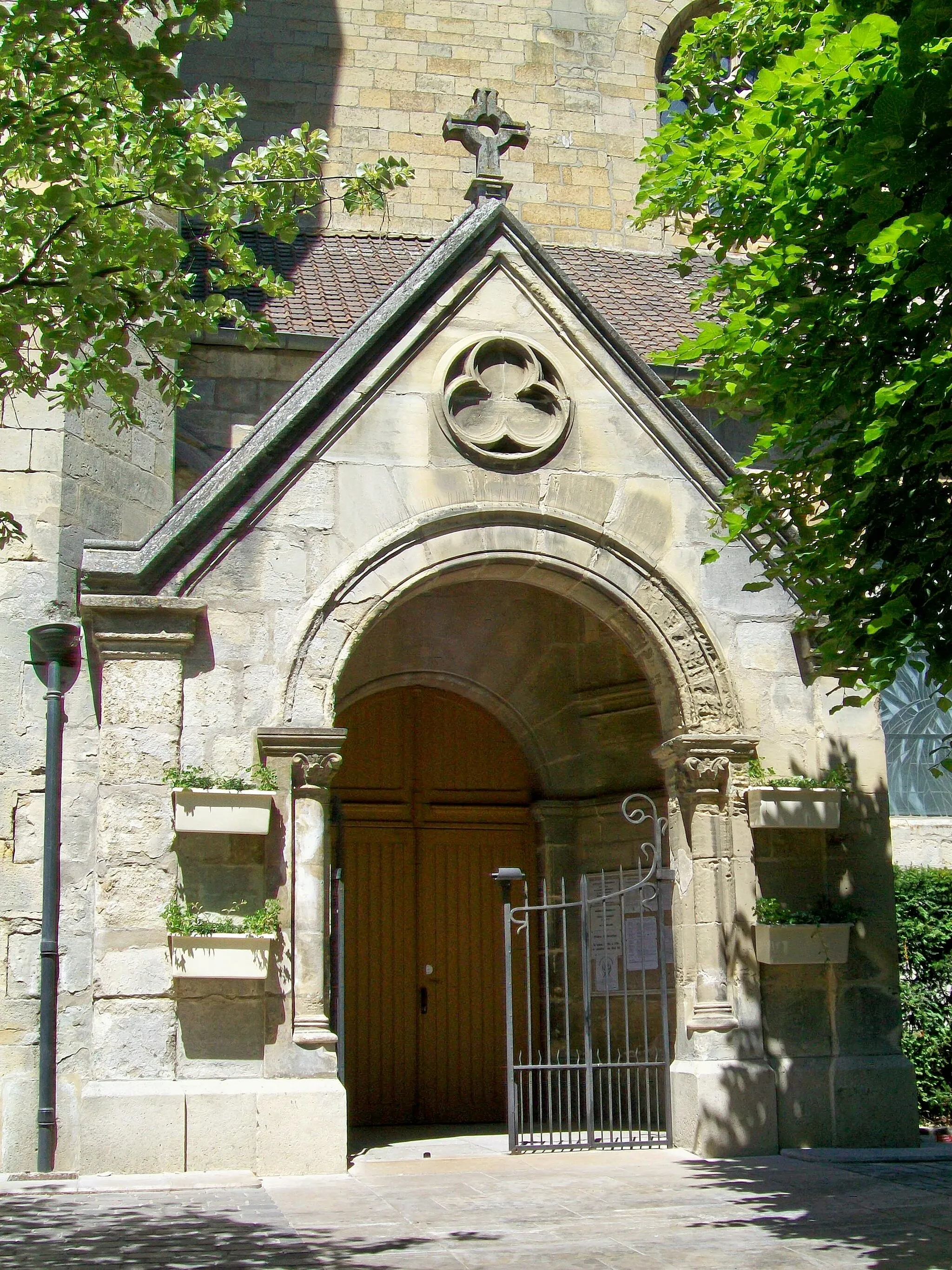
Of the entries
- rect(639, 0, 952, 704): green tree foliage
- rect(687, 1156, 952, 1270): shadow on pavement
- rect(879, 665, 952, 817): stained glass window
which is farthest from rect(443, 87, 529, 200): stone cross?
rect(687, 1156, 952, 1270): shadow on pavement

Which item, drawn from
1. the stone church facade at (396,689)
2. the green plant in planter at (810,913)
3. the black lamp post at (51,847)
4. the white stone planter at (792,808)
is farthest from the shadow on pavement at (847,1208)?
the black lamp post at (51,847)

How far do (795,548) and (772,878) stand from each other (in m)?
2.68

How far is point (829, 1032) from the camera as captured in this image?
9492 mm

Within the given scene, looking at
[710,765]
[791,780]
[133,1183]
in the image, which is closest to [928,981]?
[791,780]

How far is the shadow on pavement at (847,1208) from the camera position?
6.38 metres

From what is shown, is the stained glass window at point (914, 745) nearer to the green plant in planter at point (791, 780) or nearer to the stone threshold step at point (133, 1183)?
the green plant in planter at point (791, 780)

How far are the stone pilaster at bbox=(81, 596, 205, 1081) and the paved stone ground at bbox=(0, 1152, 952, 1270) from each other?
96cm

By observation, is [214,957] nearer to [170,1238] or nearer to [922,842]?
[170,1238]

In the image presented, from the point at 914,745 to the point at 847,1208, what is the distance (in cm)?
727

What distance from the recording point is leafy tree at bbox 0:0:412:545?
20.5 ft

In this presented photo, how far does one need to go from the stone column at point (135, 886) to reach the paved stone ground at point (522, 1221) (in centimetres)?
53

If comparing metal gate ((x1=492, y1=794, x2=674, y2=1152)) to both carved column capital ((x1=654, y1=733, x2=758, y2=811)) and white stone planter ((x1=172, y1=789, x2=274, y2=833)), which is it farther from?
white stone planter ((x1=172, y1=789, x2=274, y2=833))

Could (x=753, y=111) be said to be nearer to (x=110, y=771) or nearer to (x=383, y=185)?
(x=383, y=185)

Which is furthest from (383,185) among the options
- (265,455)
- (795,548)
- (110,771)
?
(110,771)
